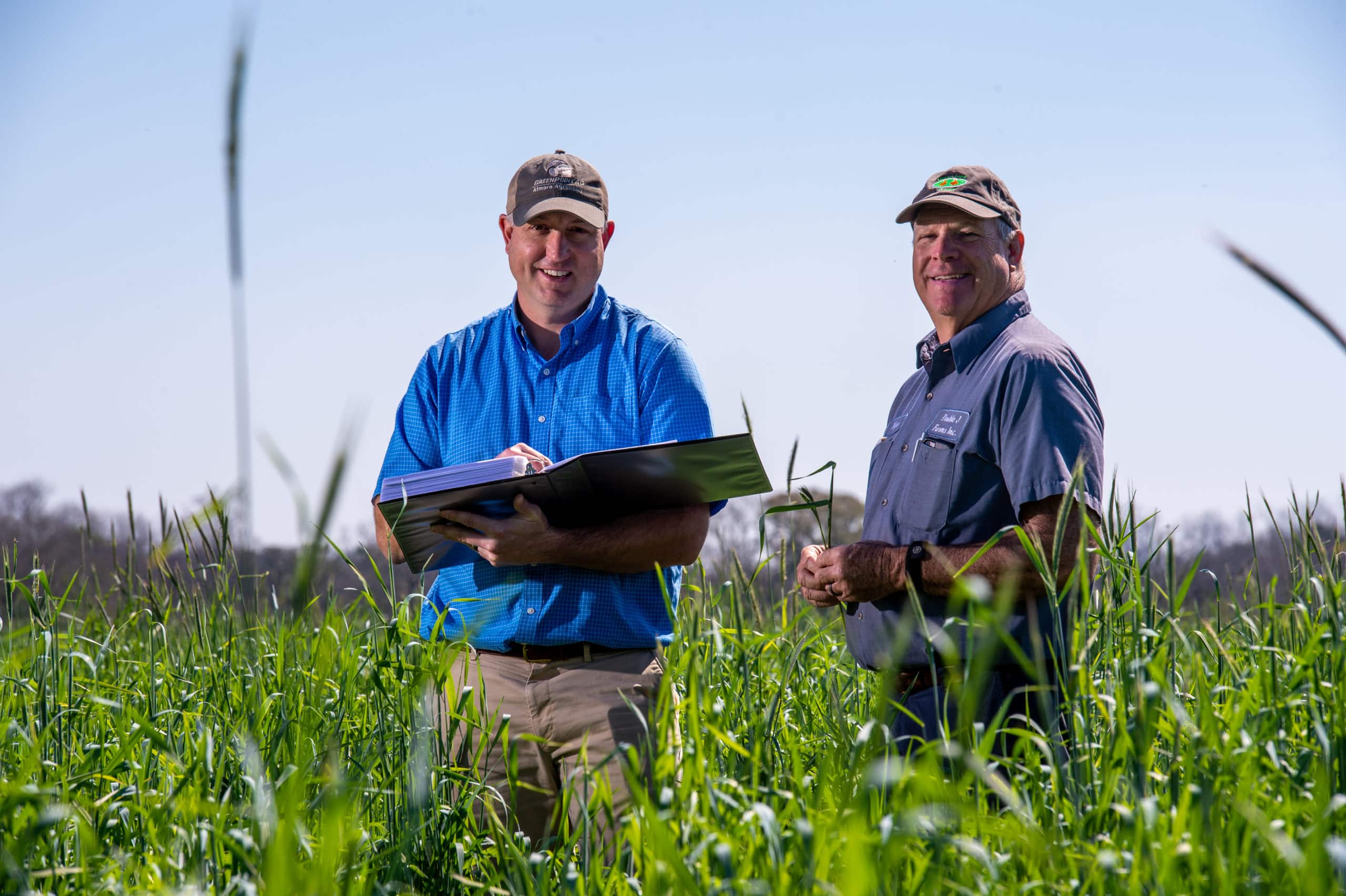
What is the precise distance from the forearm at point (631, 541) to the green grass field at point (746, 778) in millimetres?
250

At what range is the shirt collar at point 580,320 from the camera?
325 centimetres

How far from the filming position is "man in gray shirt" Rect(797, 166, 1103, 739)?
8.10ft

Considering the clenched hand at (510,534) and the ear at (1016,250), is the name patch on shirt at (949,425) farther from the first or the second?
the clenched hand at (510,534)

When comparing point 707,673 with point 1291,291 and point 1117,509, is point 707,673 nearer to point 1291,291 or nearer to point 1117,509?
point 1117,509

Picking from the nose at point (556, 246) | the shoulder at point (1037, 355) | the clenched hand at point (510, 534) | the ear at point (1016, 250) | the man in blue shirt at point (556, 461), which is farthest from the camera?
the nose at point (556, 246)

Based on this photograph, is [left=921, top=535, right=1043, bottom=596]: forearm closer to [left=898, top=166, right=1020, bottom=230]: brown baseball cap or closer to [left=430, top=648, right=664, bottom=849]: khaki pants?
[left=430, top=648, right=664, bottom=849]: khaki pants

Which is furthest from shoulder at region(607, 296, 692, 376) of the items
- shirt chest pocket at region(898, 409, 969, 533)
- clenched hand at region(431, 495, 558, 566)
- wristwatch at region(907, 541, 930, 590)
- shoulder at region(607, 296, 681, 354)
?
wristwatch at region(907, 541, 930, 590)

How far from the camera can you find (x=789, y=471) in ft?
9.63

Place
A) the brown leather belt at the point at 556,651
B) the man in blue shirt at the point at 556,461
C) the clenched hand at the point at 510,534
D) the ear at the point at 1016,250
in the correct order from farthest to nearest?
the ear at the point at 1016,250
the brown leather belt at the point at 556,651
the man in blue shirt at the point at 556,461
the clenched hand at the point at 510,534

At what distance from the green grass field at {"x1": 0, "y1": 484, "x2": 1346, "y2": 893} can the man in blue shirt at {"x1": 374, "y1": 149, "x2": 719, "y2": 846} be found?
0.52 feet

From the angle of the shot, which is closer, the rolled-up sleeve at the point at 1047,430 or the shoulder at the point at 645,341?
the rolled-up sleeve at the point at 1047,430

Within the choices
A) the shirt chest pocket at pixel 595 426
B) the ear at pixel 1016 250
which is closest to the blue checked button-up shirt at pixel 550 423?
the shirt chest pocket at pixel 595 426

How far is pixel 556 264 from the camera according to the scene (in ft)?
10.8

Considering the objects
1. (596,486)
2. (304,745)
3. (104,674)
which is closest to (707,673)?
(596,486)
